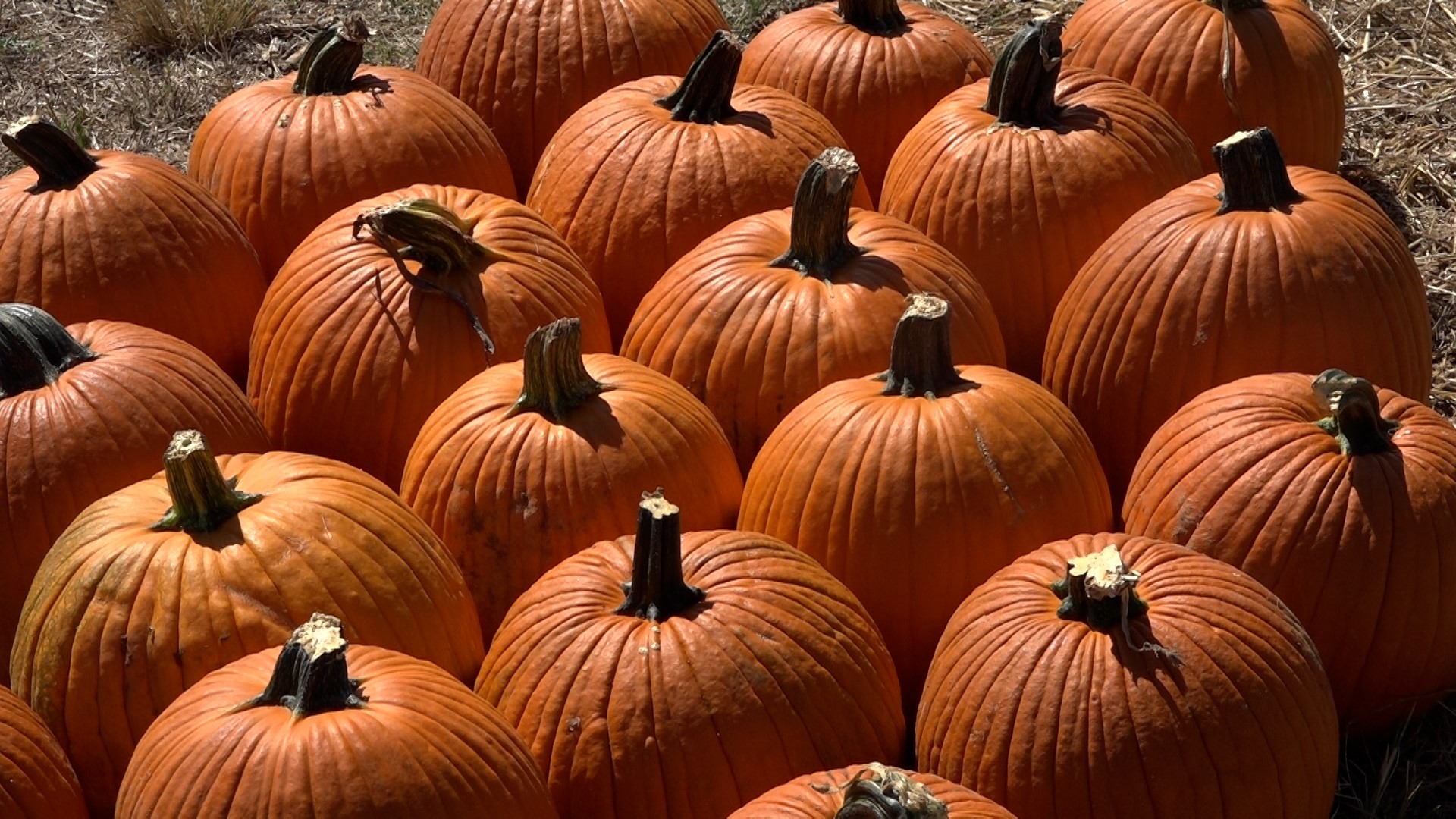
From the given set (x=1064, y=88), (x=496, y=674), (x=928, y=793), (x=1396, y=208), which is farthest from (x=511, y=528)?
(x=1396, y=208)

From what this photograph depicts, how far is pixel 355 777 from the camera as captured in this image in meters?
2.77

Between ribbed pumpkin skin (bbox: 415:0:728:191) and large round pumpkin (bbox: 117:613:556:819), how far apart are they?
297 cm

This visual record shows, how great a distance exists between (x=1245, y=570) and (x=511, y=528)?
165cm

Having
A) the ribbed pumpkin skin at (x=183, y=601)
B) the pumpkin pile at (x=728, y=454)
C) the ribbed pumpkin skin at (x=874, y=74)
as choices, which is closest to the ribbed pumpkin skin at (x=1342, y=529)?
the pumpkin pile at (x=728, y=454)

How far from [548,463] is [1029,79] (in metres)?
1.91

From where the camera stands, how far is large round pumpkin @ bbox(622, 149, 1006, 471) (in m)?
4.04

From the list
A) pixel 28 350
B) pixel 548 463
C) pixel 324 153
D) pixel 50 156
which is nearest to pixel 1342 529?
pixel 548 463

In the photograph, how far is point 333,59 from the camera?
5.11 metres

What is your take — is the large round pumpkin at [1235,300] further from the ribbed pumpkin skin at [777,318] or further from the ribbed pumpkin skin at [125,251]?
the ribbed pumpkin skin at [125,251]

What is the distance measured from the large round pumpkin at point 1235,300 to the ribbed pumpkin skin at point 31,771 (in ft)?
8.58

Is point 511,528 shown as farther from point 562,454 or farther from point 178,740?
point 178,740

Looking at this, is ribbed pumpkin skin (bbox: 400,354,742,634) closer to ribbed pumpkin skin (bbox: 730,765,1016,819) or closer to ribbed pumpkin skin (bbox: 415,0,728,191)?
ribbed pumpkin skin (bbox: 730,765,1016,819)

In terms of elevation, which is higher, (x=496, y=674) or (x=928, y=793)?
(x=928, y=793)

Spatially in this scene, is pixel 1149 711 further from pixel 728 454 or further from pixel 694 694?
pixel 728 454
